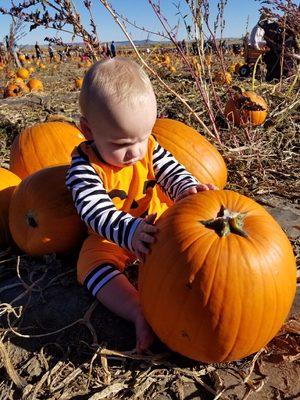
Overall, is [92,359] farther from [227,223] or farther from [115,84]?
[115,84]

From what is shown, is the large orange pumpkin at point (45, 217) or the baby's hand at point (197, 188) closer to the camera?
the baby's hand at point (197, 188)

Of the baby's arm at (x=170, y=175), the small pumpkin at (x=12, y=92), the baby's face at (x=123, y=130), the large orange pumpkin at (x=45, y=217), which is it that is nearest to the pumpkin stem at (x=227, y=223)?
the baby's face at (x=123, y=130)

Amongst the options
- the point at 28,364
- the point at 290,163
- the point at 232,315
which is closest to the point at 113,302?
the point at 28,364

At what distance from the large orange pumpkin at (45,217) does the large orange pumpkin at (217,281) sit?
83 centimetres

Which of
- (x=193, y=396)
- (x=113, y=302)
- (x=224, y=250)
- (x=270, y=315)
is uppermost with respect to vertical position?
(x=224, y=250)

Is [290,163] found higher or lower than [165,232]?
lower

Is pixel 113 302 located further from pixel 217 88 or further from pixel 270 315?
pixel 217 88

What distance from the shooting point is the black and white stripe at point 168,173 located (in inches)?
97.3

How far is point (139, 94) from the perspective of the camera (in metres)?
2.01

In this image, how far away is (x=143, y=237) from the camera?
75.5 inches

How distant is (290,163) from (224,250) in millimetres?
2554

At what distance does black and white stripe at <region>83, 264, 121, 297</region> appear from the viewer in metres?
2.15

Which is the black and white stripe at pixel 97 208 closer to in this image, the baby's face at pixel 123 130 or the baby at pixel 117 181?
the baby at pixel 117 181

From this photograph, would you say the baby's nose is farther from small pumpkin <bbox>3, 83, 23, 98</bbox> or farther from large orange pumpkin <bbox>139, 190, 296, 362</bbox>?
small pumpkin <bbox>3, 83, 23, 98</bbox>
